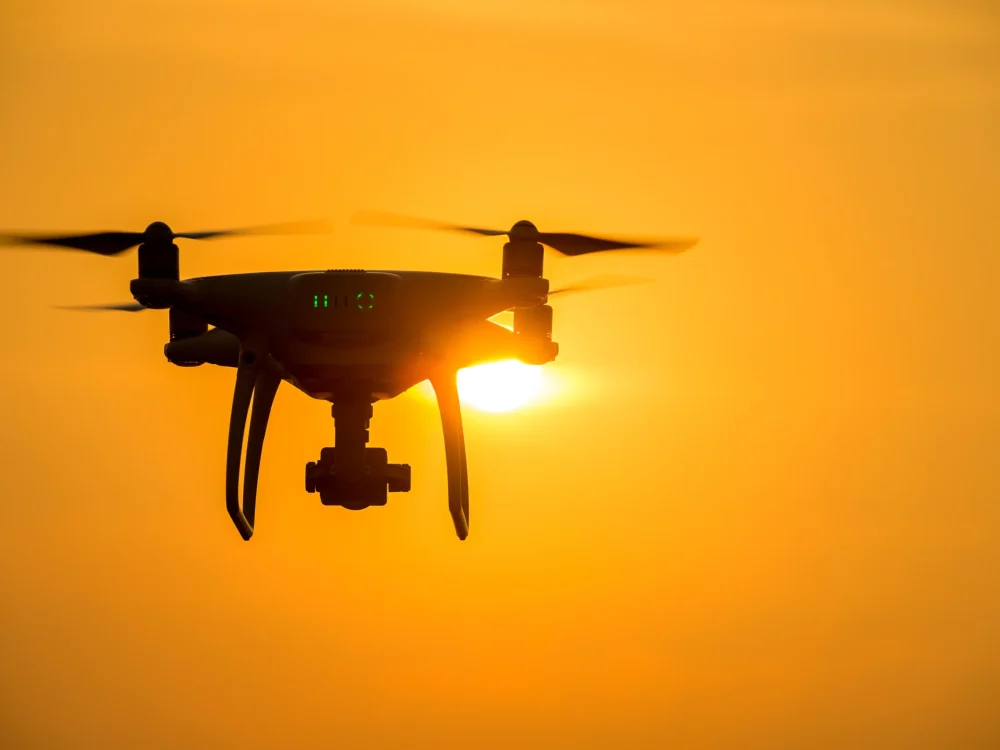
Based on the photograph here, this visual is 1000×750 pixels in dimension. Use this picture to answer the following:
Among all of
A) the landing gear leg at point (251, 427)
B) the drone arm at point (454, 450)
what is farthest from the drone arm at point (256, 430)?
the drone arm at point (454, 450)

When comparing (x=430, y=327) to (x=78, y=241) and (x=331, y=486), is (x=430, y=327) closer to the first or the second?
(x=331, y=486)

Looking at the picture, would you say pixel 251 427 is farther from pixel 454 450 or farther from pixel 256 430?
pixel 454 450

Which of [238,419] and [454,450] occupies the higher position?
[238,419]

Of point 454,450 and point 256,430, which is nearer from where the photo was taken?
point 454,450

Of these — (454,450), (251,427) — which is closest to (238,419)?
(251,427)

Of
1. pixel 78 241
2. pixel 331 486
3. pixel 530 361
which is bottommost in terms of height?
pixel 331 486

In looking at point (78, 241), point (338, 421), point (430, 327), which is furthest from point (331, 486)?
point (78, 241)

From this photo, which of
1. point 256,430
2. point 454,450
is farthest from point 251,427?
point 454,450
